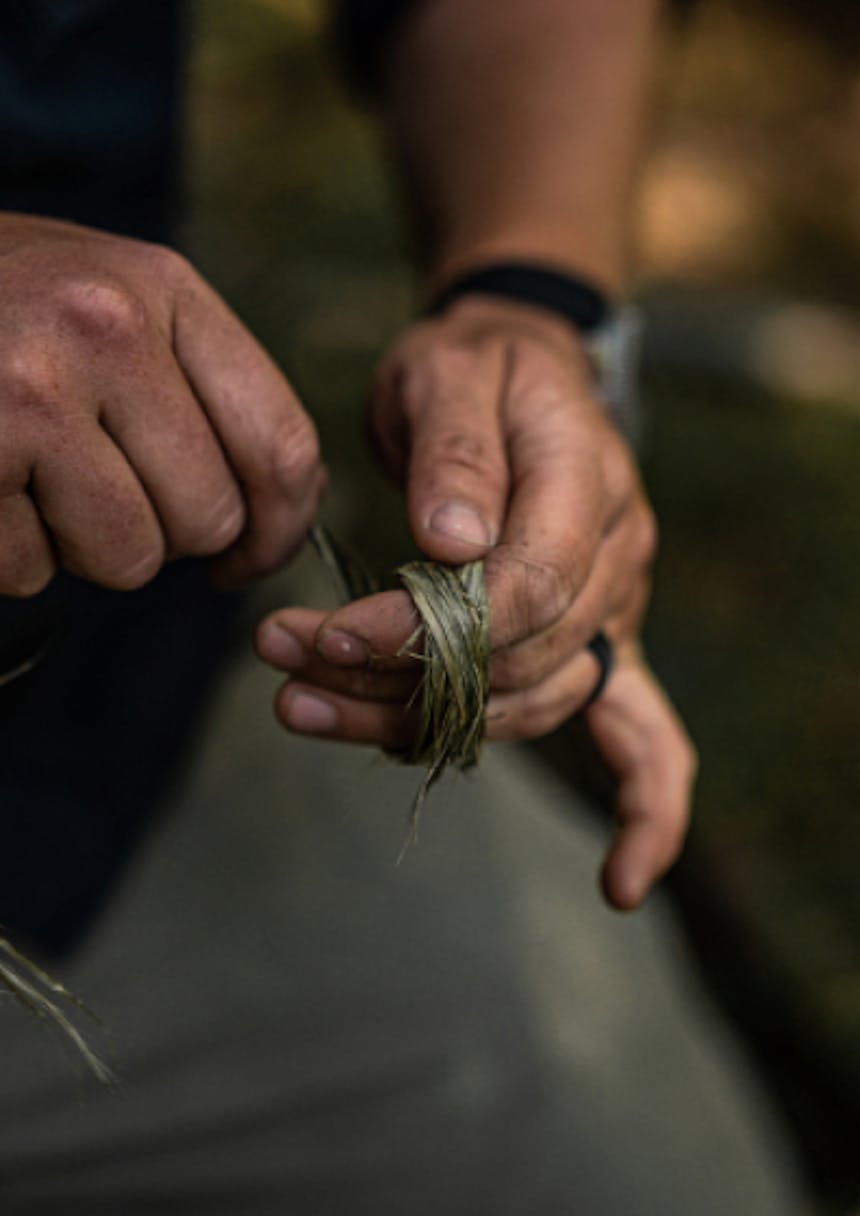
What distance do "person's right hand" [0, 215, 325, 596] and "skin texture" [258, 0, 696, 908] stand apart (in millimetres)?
104

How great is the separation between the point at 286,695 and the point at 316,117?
3273 mm

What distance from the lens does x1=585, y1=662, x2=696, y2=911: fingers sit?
110 cm

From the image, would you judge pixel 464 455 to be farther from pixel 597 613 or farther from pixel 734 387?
pixel 734 387

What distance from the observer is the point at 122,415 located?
0.78 meters

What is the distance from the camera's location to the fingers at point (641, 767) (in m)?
1.10

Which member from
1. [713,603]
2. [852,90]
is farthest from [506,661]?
[852,90]

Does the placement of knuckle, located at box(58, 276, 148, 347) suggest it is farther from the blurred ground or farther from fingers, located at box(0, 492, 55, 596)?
the blurred ground

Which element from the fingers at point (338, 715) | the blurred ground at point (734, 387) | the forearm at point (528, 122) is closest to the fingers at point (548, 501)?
the fingers at point (338, 715)

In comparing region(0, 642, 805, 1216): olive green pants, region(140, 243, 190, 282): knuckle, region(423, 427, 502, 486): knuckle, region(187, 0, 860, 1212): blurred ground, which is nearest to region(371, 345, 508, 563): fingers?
region(423, 427, 502, 486): knuckle

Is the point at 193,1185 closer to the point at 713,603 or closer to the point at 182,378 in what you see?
the point at 182,378

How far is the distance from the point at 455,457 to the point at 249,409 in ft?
0.53

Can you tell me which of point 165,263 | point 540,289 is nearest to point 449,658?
point 165,263

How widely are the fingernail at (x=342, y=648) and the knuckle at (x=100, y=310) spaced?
0.75 feet

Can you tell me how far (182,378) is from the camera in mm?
808
